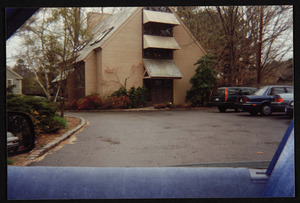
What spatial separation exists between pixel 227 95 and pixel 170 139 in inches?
31.5

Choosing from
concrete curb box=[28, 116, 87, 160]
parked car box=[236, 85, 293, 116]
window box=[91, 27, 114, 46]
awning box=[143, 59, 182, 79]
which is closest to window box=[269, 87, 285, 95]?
parked car box=[236, 85, 293, 116]

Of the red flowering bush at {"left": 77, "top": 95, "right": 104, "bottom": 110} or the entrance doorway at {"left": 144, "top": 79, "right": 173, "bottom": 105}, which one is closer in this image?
the red flowering bush at {"left": 77, "top": 95, "right": 104, "bottom": 110}

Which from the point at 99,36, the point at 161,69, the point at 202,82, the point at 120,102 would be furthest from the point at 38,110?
the point at 202,82

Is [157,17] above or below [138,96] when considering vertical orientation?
above

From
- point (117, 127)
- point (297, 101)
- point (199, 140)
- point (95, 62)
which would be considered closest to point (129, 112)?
point (117, 127)

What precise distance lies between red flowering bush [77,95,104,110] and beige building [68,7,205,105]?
2.5 inches

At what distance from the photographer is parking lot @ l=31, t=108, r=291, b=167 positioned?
6.69 ft

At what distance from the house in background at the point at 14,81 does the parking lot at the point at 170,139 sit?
Answer: 1.84ft

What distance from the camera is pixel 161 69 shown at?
2.48m

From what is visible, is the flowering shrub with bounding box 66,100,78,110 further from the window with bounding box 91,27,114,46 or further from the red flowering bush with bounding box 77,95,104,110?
the window with bounding box 91,27,114,46

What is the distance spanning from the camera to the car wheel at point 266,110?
2080mm

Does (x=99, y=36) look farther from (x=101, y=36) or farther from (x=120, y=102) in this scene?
(x=120, y=102)

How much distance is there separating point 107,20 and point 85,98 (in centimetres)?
75

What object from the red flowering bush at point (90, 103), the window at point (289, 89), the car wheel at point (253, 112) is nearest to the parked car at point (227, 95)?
the car wheel at point (253, 112)
